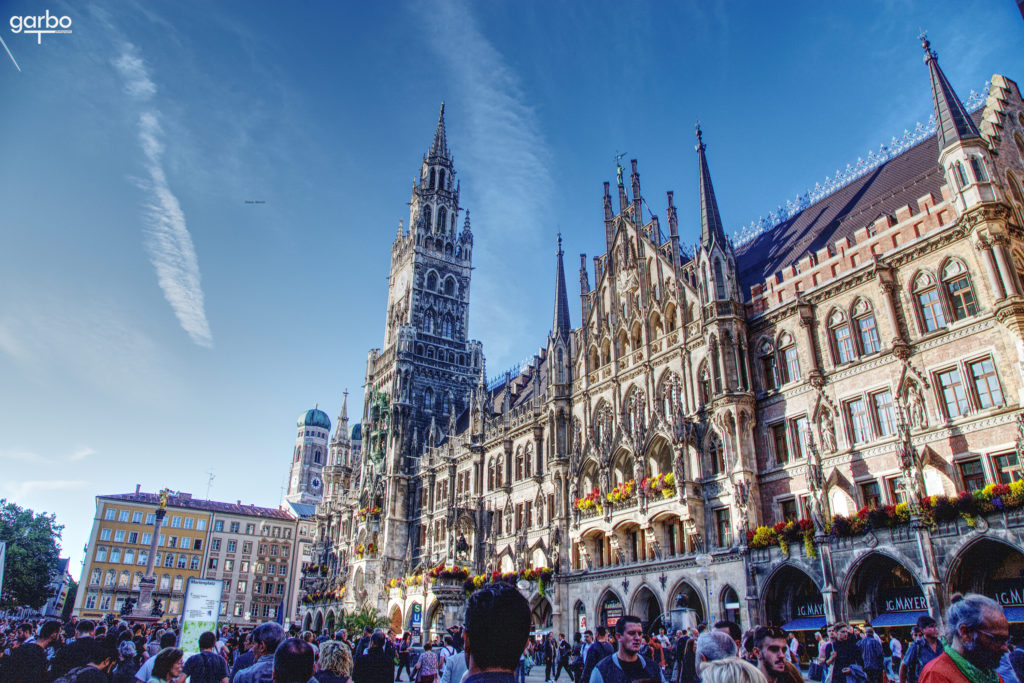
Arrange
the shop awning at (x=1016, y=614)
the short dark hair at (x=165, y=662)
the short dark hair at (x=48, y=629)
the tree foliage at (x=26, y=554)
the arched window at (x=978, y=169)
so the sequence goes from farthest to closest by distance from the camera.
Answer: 1. the tree foliage at (x=26, y=554)
2. the arched window at (x=978, y=169)
3. the shop awning at (x=1016, y=614)
4. the short dark hair at (x=48, y=629)
5. the short dark hair at (x=165, y=662)

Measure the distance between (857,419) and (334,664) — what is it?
25.2 meters

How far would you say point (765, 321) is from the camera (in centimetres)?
3083

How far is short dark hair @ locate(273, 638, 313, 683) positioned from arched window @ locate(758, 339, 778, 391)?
27561 mm

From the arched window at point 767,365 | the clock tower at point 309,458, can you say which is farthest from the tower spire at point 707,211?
the clock tower at point 309,458

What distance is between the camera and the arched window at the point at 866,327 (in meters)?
26.7

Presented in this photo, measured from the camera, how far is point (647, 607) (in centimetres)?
3297

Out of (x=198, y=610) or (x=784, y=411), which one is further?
(x=784, y=411)

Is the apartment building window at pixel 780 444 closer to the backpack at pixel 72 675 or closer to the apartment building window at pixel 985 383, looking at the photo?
the apartment building window at pixel 985 383

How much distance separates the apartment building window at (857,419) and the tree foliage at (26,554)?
68526 millimetres

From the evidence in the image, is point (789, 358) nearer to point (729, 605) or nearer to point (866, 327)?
point (866, 327)

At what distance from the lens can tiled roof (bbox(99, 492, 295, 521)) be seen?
8804 centimetres

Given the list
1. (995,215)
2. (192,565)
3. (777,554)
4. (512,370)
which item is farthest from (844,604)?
(192,565)

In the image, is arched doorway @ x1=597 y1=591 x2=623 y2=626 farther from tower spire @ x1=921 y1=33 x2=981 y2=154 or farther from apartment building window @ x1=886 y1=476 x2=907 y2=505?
tower spire @ x1=921 y1=33 x2=981 y2=154

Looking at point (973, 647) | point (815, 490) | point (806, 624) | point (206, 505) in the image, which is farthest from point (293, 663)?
point (206, 505)
